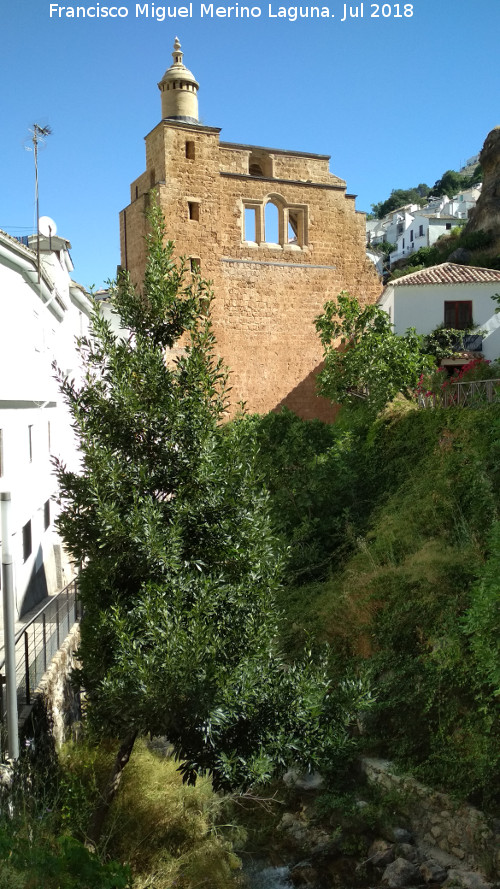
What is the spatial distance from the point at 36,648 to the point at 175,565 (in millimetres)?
4030

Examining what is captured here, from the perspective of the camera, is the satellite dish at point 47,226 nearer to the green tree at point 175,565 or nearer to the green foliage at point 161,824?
the green tree at point 175,565

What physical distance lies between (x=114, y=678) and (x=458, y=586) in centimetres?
677

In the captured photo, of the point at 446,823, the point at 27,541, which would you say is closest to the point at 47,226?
the point at 27,541

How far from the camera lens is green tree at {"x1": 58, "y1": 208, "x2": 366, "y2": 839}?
721cm

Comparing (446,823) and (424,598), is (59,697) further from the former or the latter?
(424,598)

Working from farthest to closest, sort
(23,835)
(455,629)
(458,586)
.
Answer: (458,586)
(455,629)
(23,835)

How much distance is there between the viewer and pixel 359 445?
1814cm

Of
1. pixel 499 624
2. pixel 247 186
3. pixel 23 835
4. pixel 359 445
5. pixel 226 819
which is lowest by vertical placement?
pixel 226 819

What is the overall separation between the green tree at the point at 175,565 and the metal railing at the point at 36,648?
1192 mm

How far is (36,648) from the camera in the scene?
1017 cm

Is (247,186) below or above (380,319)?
above

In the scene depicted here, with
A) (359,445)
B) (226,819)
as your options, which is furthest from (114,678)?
(359,445)

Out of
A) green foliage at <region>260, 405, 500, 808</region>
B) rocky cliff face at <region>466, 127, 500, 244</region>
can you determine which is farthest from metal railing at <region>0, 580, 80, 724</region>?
rocky cliff face at <region>466, 127, 500, 244</region>

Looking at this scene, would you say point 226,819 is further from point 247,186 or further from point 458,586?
point 247,186
